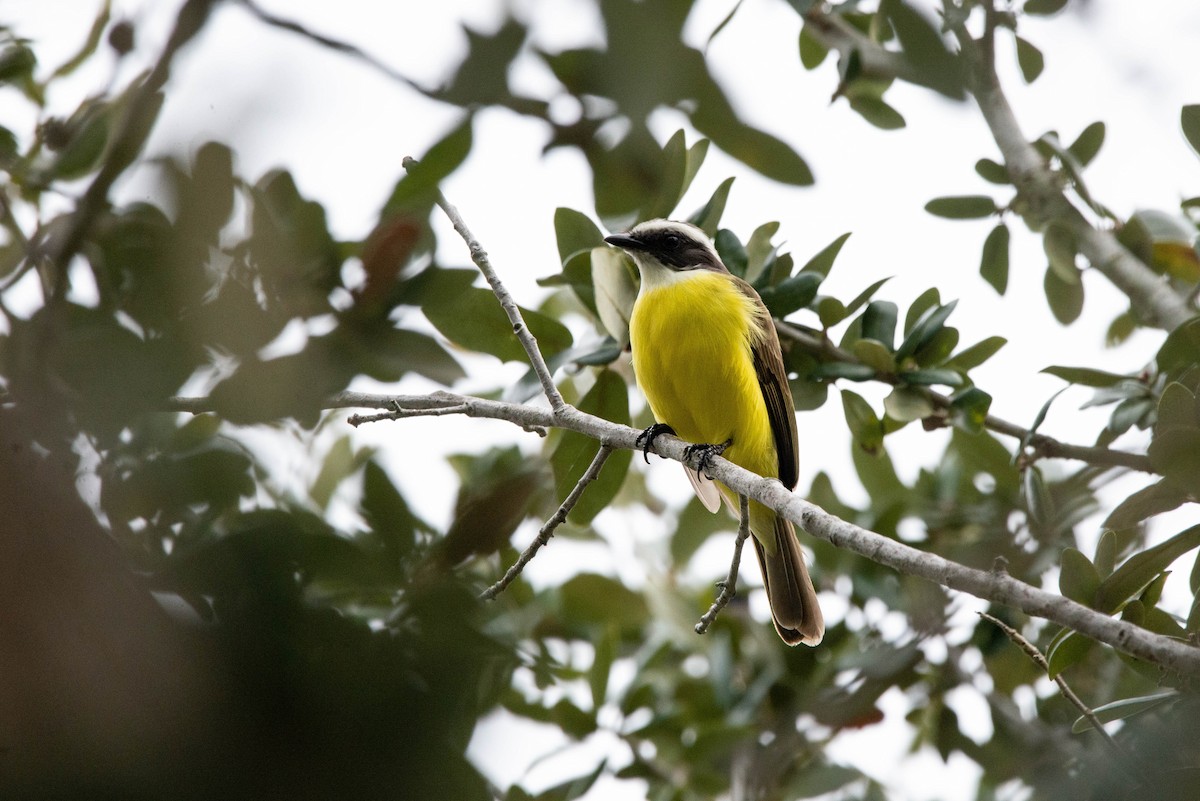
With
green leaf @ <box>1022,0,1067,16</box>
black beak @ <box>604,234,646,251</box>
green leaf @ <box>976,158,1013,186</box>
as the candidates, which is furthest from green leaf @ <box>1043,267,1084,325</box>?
green leaf @ <box>1022,0,1067,16</box>

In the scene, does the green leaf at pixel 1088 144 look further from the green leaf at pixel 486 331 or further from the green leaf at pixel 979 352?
the green leaf at pixel 486 331

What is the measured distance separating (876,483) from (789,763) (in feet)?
3.94

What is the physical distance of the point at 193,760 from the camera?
0.86 m

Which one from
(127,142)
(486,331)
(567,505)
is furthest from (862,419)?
(127,142)

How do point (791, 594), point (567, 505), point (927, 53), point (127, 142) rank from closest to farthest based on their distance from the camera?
point (927, 53), point (127, 142), point (567, 505), point (791, 594)

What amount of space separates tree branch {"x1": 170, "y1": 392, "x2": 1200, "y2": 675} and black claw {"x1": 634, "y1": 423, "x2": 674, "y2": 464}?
1.4 inches

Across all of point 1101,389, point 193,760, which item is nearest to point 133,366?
point 193,760

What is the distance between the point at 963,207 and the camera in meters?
3.96

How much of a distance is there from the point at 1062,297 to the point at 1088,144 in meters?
0.59

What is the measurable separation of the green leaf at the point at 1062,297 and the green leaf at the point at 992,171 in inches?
16.4

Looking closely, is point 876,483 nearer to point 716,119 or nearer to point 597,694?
point 597,694

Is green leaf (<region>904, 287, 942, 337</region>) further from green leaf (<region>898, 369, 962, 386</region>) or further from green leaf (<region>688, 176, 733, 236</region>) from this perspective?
green leaf (<region>688, 176, 733, 236</region>)

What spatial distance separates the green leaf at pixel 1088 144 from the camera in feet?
12.5

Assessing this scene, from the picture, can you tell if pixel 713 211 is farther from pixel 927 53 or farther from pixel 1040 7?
pixel 927 53
